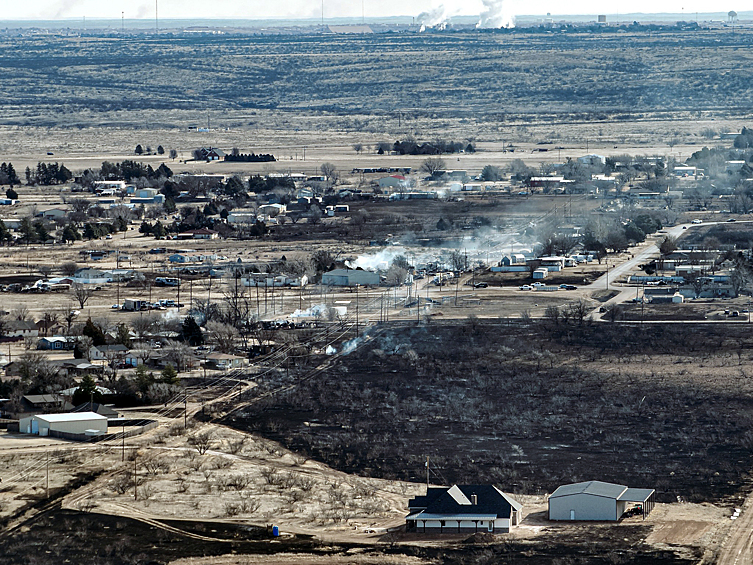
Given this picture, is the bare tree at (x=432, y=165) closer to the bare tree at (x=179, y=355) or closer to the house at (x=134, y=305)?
the house at (x=134, y=305)

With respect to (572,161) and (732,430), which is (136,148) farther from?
(732,430)

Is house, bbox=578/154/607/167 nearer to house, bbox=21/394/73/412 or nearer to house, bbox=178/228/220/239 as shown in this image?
house, bbox=178/228/220/239

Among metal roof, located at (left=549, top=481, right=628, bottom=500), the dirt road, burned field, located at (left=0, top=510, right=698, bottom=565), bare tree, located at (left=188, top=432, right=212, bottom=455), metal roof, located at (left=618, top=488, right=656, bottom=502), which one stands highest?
metal roof, located at (left=549, top=481, right=628, bottom=500)

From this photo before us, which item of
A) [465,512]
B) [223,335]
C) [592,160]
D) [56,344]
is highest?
[592,160]

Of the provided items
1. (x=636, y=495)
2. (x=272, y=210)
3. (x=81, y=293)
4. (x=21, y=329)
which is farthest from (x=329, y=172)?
(x=636, y=495)

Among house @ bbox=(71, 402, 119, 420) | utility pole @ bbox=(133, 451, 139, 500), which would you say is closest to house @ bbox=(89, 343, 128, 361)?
house @ bbox=(71, 402, 119, 420)

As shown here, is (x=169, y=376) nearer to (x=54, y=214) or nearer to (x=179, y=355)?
(x=179, y=355)

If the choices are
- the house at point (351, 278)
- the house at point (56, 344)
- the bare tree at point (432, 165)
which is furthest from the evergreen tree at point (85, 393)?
the bare tree at point (432, 165)

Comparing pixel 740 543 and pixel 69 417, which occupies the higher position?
pixel 740 543
